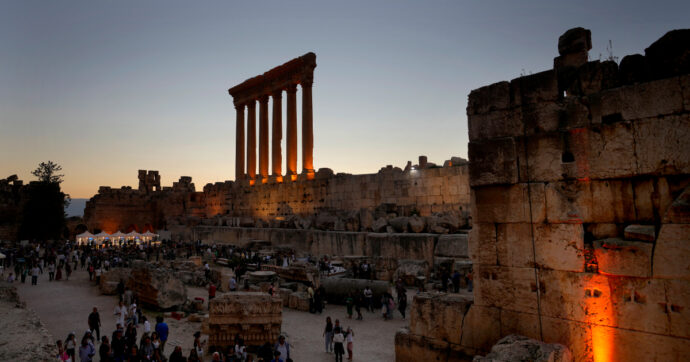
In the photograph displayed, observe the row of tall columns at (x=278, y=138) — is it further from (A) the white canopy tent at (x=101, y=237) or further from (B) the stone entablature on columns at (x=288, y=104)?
(A) the white canopy tent at (x=101, y=237)

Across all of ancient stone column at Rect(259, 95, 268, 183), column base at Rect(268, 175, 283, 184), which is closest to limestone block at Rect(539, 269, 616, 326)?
column base at Rect(268, 175, 283, 184)

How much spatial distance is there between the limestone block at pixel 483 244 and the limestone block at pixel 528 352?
113cm

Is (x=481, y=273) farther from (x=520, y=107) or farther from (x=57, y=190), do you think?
(x=57, y=190)

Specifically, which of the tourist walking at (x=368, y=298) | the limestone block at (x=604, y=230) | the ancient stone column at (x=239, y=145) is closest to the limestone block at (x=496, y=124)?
the limestone block at (x=604, y=230)

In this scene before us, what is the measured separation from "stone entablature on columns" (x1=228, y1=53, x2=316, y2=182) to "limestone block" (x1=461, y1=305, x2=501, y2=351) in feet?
72.3

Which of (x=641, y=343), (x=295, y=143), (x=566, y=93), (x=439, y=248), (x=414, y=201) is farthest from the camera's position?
(x=295, y=143)

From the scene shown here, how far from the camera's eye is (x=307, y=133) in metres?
28.6

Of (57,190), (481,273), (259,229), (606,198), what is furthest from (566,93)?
(57,190)

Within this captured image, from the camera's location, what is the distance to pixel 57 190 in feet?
116

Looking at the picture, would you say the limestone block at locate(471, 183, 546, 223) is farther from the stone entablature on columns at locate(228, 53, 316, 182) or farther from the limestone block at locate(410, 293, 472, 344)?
the stone entablature on columns at locate(228, 53, 316, 182)

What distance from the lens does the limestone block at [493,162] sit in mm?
5273

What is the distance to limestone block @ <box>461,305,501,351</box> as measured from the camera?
5.29m

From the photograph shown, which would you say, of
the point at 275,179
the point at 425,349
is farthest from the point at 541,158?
the point at 275,179

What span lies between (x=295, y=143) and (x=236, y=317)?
75.1 feet
